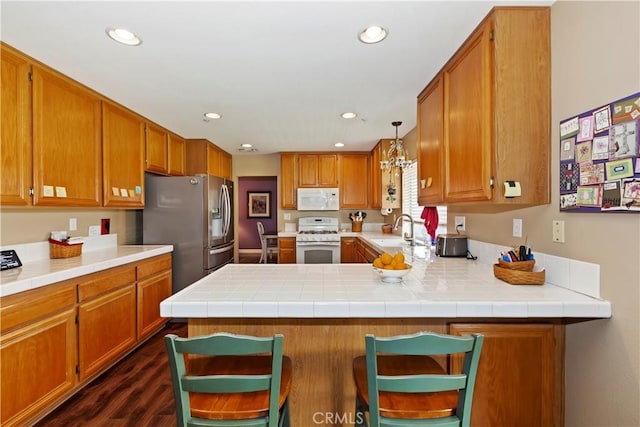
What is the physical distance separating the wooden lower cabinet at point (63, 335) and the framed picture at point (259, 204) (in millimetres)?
5286

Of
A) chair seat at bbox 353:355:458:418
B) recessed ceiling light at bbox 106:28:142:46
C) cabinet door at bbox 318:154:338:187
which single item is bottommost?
chair seat at bbox 353:355:458:418

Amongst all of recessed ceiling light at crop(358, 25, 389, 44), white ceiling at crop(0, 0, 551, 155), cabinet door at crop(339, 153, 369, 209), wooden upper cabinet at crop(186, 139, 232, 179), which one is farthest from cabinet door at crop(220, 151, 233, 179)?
recessed ceiling light at crop(358, 25, 389, 44)

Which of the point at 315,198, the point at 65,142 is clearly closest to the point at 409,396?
the point at 65,142

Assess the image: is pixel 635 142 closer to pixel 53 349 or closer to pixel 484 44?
pixel 484 44

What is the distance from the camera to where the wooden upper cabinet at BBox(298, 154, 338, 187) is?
498 centimetres

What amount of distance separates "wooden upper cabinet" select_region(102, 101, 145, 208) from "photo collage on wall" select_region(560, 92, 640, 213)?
321 cm

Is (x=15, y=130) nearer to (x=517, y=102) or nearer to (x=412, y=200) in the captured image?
(x=517, y=102)

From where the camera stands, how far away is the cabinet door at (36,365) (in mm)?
1575

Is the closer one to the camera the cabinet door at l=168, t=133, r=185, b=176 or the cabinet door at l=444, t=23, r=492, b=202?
the cabinet door at l=444, t=23, r=492, b=202

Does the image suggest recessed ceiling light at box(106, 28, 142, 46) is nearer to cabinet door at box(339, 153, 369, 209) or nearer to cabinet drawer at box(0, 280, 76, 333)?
cabinet drawer at box(0, 280, 76, 333)

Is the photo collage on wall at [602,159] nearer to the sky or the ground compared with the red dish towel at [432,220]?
nearer to the sky

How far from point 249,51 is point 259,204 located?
6401 mm

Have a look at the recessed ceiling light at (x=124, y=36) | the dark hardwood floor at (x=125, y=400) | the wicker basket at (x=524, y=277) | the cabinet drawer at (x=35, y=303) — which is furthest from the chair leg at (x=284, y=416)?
the recessed ceiling light at (x=124, y=36)

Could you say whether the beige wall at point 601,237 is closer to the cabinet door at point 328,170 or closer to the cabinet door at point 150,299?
the cabinet door at point 150,299
